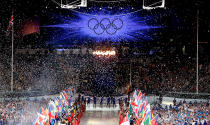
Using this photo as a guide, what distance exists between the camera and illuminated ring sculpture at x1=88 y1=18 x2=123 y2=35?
1258 inches

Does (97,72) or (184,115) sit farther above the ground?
(97,72)

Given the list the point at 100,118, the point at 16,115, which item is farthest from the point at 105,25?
Answer: the point at 16,115

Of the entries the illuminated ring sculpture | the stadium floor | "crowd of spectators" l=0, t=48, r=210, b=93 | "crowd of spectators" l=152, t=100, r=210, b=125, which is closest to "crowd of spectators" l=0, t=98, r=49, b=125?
the stadium floor

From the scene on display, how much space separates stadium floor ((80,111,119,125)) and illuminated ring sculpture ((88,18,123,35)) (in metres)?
13.7

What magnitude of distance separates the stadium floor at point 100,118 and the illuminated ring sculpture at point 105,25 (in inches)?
540

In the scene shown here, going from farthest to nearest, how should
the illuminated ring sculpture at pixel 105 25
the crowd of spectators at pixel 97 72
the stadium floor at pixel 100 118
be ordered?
the illuminated ring sculpture at pixel 105 25
the crowd of spectators at pixel 97 72
the stadium floor at pixel 100 118

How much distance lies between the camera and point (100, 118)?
17.9 m

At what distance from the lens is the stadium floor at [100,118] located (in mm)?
16750

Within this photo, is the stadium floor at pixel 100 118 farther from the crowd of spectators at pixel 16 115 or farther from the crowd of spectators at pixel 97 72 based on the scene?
the crowd of spectators at pixel 97 72

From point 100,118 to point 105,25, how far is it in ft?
53.0

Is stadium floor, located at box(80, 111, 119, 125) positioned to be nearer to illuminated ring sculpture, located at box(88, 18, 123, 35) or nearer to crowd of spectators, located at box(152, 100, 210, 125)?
crowd of spectators, located at box(152, 100, 210, 125)

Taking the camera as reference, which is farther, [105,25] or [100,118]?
[105,25]

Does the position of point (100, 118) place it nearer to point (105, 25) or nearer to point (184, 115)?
point (184, 115)

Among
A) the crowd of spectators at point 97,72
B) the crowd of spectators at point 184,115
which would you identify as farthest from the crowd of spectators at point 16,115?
the crowd of spectators at point 97,72
